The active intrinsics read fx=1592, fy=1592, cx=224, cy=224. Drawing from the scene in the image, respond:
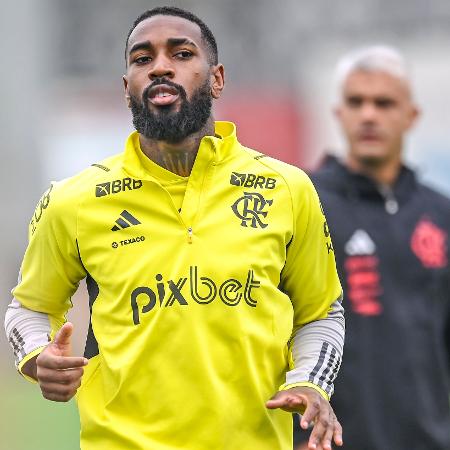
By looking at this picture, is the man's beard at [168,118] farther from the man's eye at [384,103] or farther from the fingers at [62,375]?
the man's eye at [384,103]

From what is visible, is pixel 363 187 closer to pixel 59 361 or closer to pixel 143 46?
pixel 143 46

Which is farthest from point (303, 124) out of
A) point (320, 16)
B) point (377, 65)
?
point (377, 65)

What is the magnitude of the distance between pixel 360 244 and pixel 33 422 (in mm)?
7748

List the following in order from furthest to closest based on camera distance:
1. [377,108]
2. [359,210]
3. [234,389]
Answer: [377,108]
[359,210]
[234,389]

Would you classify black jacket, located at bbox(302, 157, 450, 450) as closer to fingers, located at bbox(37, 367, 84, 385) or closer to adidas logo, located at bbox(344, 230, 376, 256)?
adidas logo, located at bbox(344, 230, 376, 256)

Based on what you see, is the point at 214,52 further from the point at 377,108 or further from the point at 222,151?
the point at 377,108

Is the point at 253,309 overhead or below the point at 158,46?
below

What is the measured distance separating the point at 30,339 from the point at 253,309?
0.74 meters

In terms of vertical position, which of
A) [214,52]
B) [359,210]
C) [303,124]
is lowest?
[303,124]

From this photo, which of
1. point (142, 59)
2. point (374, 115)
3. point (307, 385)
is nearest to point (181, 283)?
point (307, 385)

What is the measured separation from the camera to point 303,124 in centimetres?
2870

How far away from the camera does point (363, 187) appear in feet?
24.0

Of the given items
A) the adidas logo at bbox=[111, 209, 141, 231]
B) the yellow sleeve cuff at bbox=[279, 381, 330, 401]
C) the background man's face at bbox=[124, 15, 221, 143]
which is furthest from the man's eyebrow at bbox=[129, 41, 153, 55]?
the yellow sleeve cuff at bbox=[279, 381, 330, 401]

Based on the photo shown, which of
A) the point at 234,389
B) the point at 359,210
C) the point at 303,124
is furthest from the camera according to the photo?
the point at 303,124
